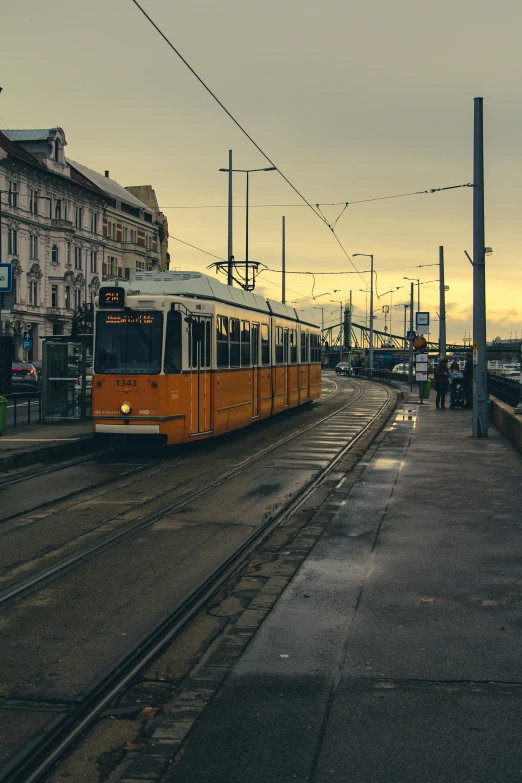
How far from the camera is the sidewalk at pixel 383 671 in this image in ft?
14.0

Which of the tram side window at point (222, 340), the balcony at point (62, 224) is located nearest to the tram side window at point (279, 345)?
the tram side window at point (222, 340)

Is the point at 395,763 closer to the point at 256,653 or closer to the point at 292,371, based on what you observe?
the point at 256,653

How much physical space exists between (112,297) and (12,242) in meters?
49.4

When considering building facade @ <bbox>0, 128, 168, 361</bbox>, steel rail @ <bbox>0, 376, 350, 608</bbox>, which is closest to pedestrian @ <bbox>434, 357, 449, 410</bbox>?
steel rail @ <bbox>0, 376, 350, 608</bbox>

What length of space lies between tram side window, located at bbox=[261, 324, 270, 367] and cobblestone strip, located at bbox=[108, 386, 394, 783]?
1196 cm

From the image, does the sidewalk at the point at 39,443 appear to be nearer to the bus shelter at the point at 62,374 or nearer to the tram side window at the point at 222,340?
the bus shelter at the point at 62,374

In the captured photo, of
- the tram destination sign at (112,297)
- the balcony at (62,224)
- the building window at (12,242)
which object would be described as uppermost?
the balcony at (62,224)

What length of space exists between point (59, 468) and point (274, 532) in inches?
262

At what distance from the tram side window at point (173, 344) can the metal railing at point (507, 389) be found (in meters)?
9.03

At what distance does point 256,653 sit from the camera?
19.2 feet

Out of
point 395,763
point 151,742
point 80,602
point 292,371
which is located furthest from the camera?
point 292,371

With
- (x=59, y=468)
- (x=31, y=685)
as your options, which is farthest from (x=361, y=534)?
(x=59, y=468)

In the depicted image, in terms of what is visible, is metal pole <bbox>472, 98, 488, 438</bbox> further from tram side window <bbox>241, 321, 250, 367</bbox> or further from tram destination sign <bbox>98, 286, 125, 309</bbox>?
tram destination sign <bbox>98, 286, 125, 309</bbox>

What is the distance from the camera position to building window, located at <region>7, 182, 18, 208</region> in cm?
6191
